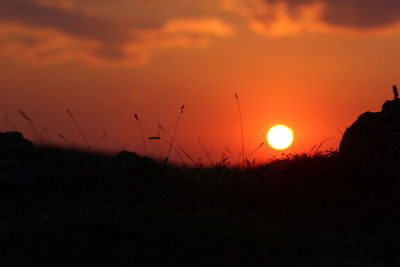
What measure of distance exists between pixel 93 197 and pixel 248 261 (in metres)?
4.93

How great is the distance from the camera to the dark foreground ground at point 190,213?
22.2 feet

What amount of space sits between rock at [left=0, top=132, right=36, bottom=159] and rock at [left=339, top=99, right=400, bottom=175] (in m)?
6.95

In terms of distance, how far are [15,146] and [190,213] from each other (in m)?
5.71

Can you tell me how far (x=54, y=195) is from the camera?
10.8 metres

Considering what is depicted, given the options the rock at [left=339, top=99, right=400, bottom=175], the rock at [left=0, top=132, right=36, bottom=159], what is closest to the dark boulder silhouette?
the rock at [left=0, top=132, right=36, bottom=159]

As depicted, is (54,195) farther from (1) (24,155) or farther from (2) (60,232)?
(2) (60,232)

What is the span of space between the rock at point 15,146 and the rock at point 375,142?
Result: 6.95 m

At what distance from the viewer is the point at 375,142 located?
33.9 feet

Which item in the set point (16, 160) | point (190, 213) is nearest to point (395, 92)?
point (190, 213)

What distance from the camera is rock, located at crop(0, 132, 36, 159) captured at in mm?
12594

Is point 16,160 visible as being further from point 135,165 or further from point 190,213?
point 190,213

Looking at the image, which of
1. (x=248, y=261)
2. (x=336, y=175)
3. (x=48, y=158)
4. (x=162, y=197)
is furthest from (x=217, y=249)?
(x=48, y=158)

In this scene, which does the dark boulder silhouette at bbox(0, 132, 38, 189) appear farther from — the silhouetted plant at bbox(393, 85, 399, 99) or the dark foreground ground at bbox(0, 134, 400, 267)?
the silhouetted plant at bbox(393, 85, 399, 99)

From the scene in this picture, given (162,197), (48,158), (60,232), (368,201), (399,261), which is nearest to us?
(399,261)
